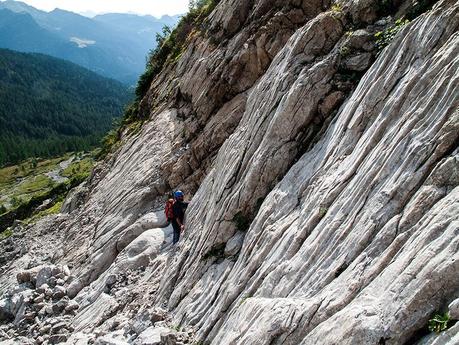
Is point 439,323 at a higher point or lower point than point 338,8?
lower

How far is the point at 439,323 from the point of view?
10.7 metres

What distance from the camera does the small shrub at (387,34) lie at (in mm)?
19391

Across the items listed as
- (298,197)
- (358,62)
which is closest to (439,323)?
(298,197)

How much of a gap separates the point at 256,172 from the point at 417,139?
9904 millimetres

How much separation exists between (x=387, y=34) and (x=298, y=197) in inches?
350

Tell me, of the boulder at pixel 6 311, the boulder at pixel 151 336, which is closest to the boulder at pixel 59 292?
the boulder at pixel 6 311

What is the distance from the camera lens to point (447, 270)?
1090 centimetres

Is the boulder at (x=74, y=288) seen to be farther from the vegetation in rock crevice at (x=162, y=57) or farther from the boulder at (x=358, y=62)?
the boulder at (x=358, y=62)

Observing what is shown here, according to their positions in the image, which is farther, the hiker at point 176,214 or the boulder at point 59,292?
the boulder at point 59,292

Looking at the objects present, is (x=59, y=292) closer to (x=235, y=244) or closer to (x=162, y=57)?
(x=235, y=244)

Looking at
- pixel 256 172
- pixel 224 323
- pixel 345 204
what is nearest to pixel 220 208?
pixel 256 172

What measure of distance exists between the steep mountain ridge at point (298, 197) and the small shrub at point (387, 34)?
0.79 feet

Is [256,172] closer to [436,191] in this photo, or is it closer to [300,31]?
[300,31]

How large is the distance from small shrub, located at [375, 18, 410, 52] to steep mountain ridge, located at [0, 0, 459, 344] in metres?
0.24
